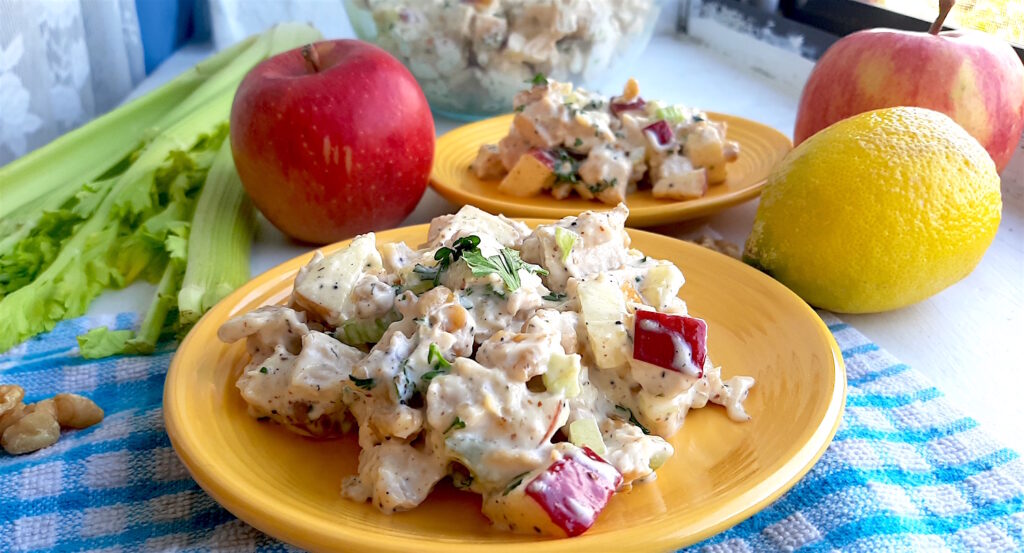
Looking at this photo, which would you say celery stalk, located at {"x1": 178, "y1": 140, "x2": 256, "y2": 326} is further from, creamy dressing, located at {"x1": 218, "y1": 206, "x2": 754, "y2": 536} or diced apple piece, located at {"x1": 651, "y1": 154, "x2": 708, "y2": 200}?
diced apple piece, located at {"x1": 651, "y1": 154, "x2": 708, "y2": 200}

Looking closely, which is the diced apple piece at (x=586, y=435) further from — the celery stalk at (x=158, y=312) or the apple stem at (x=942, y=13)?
the apple stem at (x=942, y=13)

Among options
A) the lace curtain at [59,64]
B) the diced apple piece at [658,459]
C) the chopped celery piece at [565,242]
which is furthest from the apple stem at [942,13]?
the lace curtain at [59,64]

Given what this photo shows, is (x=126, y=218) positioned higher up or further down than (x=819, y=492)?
further down

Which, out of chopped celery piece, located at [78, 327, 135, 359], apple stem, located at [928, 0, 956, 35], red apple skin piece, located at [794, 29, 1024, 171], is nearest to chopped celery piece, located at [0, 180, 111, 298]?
chopped celery piece, located at [78, 327, 135, 359]

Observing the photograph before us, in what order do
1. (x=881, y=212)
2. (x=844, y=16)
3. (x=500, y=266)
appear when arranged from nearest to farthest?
(x=500, y=266)
(x=881, y=212)
(x=844, y=16)

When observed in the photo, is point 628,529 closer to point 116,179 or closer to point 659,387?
point 659,387

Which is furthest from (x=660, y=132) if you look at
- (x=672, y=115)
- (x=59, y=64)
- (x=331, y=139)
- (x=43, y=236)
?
(x=59, y=64)

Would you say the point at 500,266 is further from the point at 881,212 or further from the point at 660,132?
the point at 660,132
